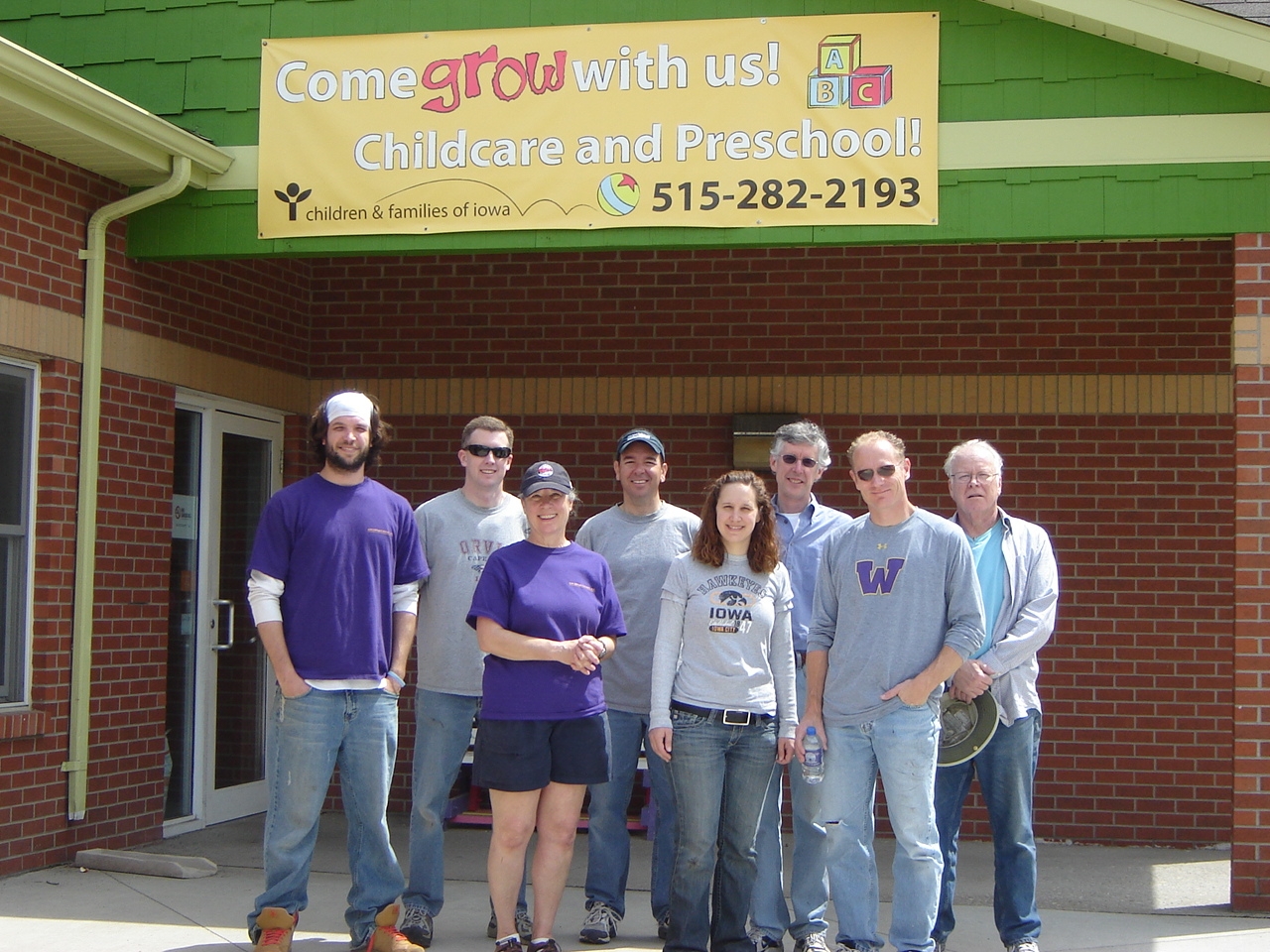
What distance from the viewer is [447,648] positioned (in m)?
5.43

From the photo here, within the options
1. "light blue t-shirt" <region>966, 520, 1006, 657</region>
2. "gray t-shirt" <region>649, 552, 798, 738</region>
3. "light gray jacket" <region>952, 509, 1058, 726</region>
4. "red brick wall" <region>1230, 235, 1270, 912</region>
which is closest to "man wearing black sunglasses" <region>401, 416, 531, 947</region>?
"gray t-shirt" <region>649, 552, 798, 738</region>

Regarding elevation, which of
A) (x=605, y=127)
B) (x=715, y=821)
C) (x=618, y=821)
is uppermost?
(x=605, y=127)

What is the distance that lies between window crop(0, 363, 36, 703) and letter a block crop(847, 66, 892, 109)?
3964 mm

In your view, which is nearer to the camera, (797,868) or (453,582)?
(797,868)

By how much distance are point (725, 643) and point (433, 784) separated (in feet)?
4.49

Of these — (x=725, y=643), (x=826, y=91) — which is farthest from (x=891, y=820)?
(x=826, y=91)

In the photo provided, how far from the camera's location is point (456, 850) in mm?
7246

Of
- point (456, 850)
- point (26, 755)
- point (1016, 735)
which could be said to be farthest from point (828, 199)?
point (26, 755)

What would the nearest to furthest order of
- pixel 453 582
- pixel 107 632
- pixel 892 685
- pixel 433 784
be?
1. pixel 892 685
2. pixel 433 784
3. pixel 453 582
4. pixel 107 632

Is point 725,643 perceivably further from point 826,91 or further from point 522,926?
point 826,91

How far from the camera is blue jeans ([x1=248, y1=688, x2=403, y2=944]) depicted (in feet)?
16.1

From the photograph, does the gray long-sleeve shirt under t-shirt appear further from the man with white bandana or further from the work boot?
the work boot

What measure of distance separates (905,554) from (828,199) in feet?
6.99

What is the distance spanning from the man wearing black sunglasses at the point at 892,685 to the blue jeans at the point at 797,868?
0.34 metres
